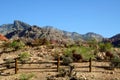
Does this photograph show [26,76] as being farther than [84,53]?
No

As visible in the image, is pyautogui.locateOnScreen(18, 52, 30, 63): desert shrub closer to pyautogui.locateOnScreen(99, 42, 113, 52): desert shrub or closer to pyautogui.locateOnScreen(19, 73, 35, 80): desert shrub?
pyautogui.locateOnScreen(19, 73, 35, 80): desert shrub

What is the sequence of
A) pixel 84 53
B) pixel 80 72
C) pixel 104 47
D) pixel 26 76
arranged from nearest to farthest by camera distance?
1. pixel 26 76
2. pixel 80 72
3. pixel 84 53
4. pixel 104 47

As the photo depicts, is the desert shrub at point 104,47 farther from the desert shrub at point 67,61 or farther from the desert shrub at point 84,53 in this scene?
the desert shrub at point 67,61

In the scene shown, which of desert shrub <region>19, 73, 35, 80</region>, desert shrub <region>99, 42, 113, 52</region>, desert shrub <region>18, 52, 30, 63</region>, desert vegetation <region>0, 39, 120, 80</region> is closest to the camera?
desert shrub <region>19, 73, 35, 80</region>

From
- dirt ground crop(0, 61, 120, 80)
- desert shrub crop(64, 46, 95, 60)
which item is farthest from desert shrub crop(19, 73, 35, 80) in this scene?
desert shrub crop(64, 46, 95, 60)

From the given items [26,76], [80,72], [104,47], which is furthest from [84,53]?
[26,76]

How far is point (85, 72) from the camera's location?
105ft

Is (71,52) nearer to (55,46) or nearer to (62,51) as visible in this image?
(62,51)

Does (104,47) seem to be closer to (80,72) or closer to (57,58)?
(57,58)

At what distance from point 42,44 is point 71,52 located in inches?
359

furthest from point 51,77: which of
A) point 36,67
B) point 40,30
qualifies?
point 40,30

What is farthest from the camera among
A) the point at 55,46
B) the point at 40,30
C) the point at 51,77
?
the point at 40,30

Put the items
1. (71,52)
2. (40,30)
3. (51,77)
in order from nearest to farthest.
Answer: (51,77), (71,52), (40,30)

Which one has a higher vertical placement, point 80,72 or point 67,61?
point 67,61
